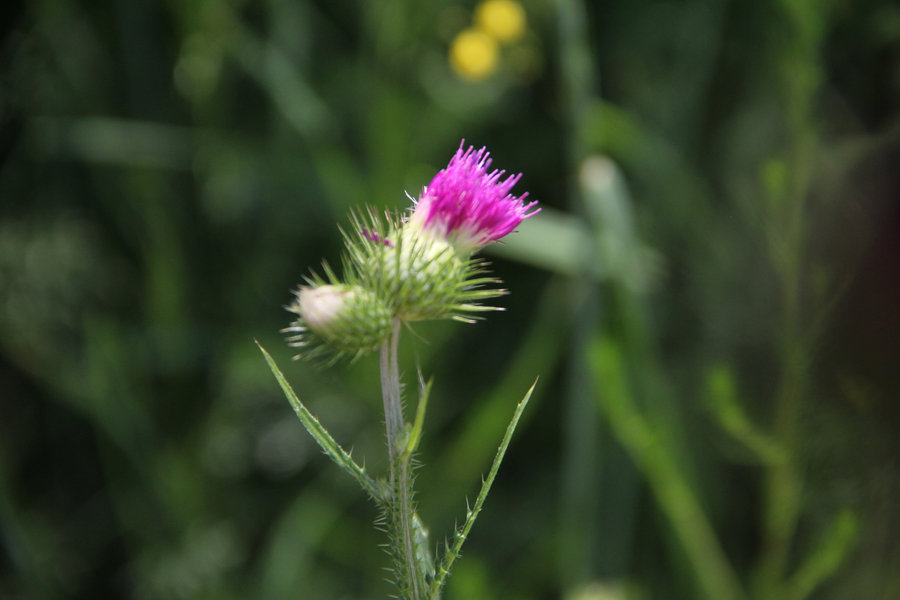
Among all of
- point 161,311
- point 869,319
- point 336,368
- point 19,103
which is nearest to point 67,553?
point 161,311

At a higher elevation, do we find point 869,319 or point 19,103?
point 19,103

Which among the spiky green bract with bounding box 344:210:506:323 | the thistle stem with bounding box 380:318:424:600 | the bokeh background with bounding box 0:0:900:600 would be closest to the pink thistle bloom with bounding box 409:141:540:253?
the spiky green bract with bounding box 344:210:506:323

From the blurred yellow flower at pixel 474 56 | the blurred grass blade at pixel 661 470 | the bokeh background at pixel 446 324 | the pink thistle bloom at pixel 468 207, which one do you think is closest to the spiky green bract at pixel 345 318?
the pink thistle bloom at pixel 468 207

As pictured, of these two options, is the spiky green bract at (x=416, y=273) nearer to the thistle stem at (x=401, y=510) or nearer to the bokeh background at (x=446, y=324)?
the thistle stem at (x=401, y=510)

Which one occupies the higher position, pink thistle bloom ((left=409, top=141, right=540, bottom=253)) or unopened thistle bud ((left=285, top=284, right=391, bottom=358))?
pink thistle bloom ((left=409, top=141, right=540, bottom=253))

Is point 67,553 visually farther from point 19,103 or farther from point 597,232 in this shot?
point 597,232

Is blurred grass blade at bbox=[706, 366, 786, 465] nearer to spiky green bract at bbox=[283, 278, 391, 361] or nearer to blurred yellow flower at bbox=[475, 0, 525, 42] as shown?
spiky green bract at bbox=[283, 278, 391, 361]
